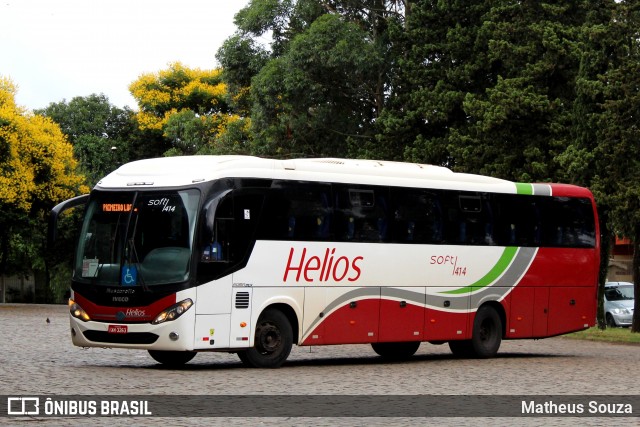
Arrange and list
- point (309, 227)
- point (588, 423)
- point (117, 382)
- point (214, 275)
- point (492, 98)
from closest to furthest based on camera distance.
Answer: point (588, 423)
point (117, 382)
point (214, 275)
point (309, 227)
point (492, 98)

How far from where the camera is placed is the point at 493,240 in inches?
1012

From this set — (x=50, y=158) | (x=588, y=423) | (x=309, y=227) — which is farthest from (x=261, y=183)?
(x=50, y=158)

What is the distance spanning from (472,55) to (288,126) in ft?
22.9

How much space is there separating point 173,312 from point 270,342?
2.04 meters

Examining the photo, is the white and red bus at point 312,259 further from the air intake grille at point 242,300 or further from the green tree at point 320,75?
the green tree at point 320,75

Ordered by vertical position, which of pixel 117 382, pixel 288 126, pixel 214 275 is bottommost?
pixel 117 382

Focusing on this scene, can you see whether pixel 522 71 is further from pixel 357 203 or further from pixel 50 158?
pixel 50 158

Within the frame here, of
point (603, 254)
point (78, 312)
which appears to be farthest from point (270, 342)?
point (603, 254)

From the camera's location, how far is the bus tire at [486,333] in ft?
83.6

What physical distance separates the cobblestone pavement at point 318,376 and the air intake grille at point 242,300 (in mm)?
996

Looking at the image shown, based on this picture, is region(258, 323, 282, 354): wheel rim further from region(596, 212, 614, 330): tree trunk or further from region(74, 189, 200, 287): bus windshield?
region(596, 212, 614, 330): tree trunk

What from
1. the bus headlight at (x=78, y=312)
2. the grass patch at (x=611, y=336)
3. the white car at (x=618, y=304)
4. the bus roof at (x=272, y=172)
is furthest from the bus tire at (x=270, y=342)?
the white car at (x=618, y=304)

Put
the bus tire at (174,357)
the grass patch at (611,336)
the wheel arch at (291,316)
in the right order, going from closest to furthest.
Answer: the bus tire at (174,357) < the wheel arch at (291,316) < the grass patch at (611,336)

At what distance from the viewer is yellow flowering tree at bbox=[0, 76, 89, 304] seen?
56.7 m
